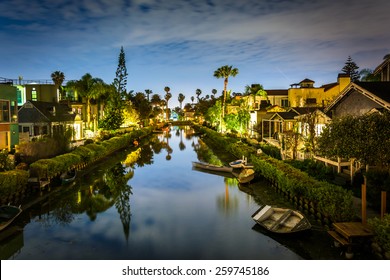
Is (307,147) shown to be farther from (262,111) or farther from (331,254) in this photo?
(262,111)

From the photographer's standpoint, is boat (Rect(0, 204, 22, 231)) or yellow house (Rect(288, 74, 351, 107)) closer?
boat (Rect(0, 204, 22, 231))

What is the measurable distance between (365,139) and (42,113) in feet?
141

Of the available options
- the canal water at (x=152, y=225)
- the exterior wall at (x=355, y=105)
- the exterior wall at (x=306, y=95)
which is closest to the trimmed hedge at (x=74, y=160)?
the canal water at (x=152, y=225)

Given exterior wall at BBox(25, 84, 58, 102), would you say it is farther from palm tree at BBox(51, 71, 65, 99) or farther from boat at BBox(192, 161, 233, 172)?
boat at BBox(192, 161, 233, 172)

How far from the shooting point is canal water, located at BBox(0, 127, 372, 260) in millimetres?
13117

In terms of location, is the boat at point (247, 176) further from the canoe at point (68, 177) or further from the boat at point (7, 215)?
the boat at point (7, 215)

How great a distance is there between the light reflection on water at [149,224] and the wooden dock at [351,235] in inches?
68.0

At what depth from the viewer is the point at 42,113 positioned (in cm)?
4744

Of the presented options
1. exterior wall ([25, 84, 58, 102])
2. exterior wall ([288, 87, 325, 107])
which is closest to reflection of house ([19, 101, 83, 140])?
exterior wall ([25, 84, 58, 102])

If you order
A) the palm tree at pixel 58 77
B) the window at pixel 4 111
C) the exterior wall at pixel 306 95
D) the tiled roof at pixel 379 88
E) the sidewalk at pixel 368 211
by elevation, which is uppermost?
the palm tree at pixel 58 77

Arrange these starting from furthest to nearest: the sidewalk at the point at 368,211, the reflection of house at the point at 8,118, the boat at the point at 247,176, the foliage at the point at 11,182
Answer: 1. the reflection of house at the point at 8,118
2. the boat at the point at 247,176
3. the foliage at the point at 11,182
4. the sidewalk at the point at 368,211

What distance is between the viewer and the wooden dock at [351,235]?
1153 cm

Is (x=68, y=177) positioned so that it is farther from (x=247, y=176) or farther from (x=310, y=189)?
(x=310, y=189)

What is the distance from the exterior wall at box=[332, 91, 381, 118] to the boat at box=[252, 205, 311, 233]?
36.9ft
